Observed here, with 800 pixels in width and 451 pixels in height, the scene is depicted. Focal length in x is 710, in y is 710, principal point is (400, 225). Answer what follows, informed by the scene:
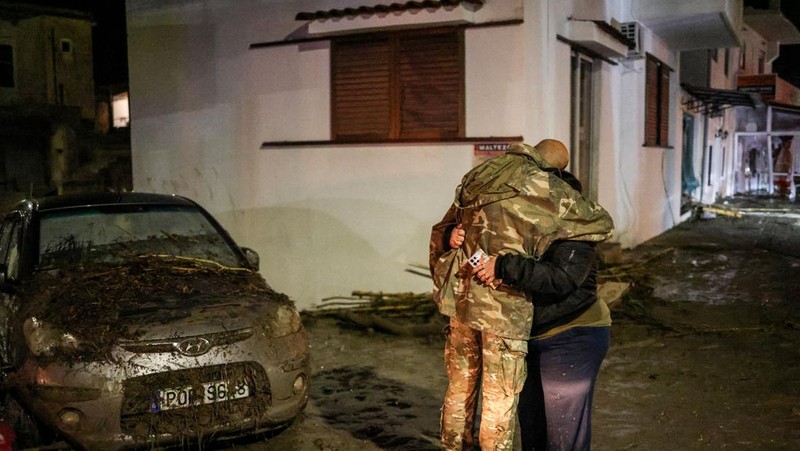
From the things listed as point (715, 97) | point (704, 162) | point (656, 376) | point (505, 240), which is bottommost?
point (656, 376)

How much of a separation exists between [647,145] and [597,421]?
8958mm

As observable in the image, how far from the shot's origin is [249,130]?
32.7 feet

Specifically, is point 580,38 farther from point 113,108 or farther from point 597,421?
point 113,108

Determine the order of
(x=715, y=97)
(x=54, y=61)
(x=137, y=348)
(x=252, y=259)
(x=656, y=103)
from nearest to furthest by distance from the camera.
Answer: (x=137, y=348) < (x=252, y=259) < (x=656, y=103) < (x=715, y=97) < (x=54, y=61)

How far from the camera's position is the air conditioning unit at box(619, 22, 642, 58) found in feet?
36.8

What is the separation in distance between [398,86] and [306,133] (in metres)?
1.46

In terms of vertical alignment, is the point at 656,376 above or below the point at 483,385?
below

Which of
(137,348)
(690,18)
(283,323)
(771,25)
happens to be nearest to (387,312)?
(283,323)

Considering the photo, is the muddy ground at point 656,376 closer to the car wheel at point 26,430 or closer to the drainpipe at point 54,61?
the car wheel at point 26,430

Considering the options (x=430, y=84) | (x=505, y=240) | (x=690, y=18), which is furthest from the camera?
(x=690, y=18)

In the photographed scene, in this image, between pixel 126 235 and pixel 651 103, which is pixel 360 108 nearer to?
pixel 126 235

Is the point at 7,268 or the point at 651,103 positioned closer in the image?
the point at 7,268

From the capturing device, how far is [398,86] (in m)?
8.89

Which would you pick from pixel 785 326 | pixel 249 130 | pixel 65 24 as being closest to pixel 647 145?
pixel 785 326
